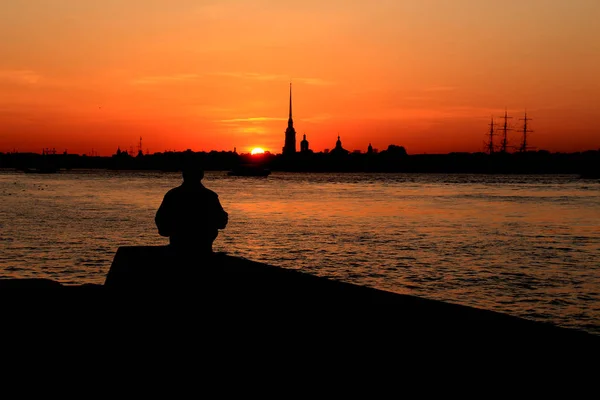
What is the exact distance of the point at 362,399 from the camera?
15.2ft

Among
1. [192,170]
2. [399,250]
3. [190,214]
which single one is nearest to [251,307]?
[190,214]

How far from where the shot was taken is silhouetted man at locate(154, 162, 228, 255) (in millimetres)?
9047

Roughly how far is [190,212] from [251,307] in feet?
7.72

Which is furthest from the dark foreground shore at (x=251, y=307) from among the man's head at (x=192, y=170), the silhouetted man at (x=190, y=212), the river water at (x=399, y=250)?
the river water at (x=399, y=250)

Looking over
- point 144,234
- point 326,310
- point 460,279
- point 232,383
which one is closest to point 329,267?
point 460,279

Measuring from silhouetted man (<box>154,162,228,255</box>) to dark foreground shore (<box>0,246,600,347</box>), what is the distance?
365mm

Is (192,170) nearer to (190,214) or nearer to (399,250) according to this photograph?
(190,214)

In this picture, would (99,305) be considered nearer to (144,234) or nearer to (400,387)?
(400,387)

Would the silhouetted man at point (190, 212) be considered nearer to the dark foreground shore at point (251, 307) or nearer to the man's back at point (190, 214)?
the man's back at point (190, 214)

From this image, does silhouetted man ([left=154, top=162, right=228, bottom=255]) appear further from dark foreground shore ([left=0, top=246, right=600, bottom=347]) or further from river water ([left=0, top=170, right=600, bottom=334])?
river water ([left=0, top=170, right=600, bottom=334])

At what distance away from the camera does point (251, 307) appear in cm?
717

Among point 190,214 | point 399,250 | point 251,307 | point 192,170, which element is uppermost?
point 192,170

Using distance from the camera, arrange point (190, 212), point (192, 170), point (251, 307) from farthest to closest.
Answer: point (190, 212) < point (192, 170) < point (251, 307)

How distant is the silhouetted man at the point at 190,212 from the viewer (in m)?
9.05
